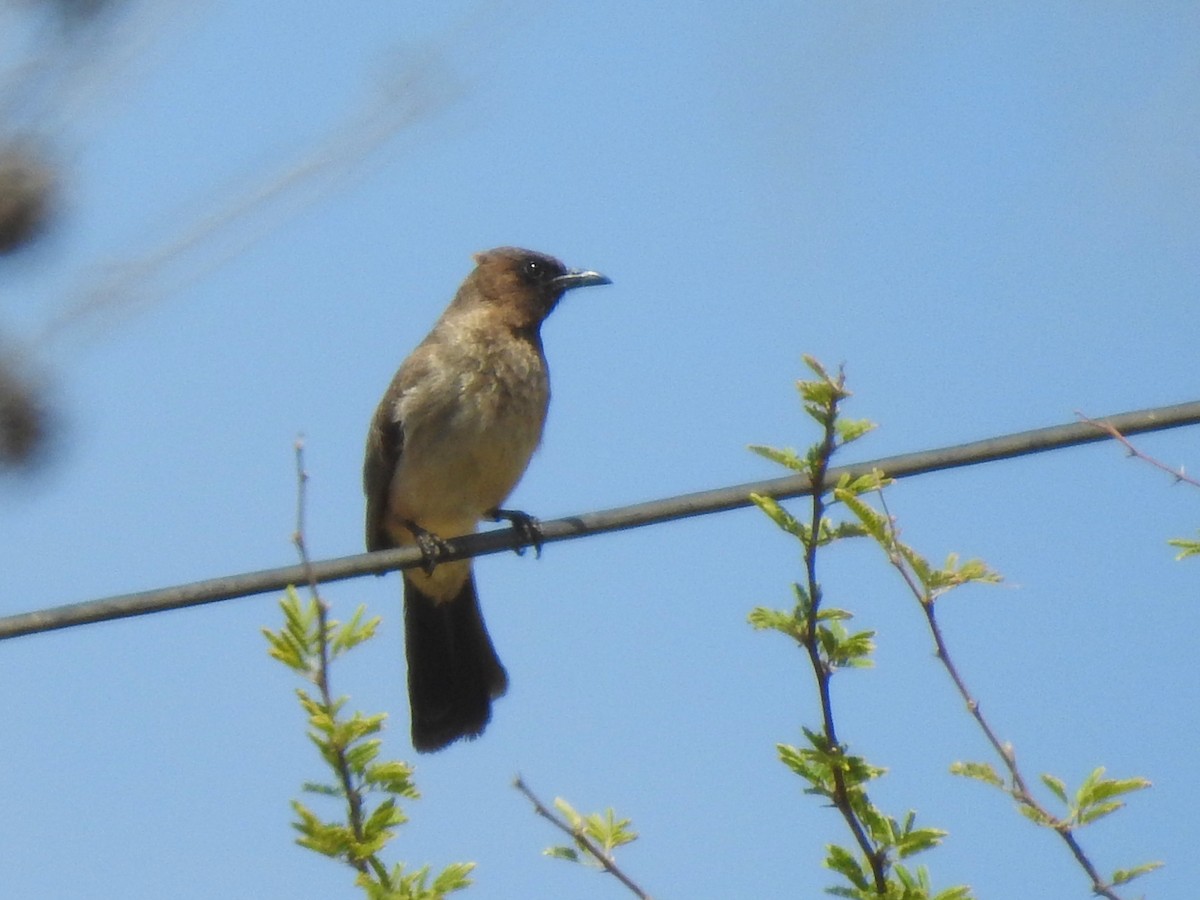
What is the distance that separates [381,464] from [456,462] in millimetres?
367

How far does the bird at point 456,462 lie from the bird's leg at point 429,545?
0.05 ft

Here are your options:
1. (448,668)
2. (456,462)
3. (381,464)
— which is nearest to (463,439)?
(456,462)

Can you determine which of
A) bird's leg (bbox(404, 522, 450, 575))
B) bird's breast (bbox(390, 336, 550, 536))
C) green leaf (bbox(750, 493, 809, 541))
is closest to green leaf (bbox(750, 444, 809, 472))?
green leaf (bbox(750, 493, 809, 541))

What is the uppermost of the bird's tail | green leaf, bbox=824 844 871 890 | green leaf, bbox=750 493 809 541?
the bird's tail

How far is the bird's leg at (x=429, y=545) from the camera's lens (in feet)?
18.1

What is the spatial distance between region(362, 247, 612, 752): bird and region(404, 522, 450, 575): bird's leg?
0.05 feet

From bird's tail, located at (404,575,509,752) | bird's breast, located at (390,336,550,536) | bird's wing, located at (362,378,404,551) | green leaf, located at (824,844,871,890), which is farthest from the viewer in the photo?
bird's tail, located at (404,575,509,752)

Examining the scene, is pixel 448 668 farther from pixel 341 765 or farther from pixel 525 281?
pixel 341 765

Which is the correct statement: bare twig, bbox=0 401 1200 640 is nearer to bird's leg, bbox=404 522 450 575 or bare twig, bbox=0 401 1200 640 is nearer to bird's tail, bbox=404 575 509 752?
bird's leg, bbox=404 522 450 575

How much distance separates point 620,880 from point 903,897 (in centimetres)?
49

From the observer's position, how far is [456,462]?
7207 millimetres

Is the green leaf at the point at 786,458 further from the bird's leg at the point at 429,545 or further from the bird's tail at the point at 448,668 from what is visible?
the bird's tail at the point at 448,668

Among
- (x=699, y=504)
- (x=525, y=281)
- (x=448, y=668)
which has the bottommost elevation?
(x=699, y=504)

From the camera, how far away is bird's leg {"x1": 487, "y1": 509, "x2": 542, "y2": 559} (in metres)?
6.39
